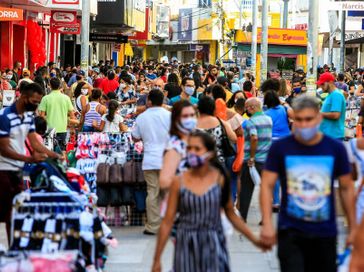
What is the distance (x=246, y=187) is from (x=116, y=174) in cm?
162

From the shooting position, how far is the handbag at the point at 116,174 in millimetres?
13500

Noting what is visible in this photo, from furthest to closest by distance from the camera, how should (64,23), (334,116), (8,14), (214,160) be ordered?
(64,23), (8,14), (334,116), (214,160)

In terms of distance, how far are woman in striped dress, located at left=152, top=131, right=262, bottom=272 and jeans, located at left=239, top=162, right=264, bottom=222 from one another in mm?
5759

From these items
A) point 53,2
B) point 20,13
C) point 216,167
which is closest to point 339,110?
point 216,167

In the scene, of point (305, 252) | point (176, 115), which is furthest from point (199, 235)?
point (176, 115)

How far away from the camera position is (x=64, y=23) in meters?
36.1

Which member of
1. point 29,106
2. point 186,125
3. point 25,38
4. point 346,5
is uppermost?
point 346,5

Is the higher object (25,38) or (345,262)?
(25,38)

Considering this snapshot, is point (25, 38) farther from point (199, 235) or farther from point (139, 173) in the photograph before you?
point (199, 235)

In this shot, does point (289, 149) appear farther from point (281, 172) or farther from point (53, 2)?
point (53, 2)

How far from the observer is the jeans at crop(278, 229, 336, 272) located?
765 centimetres

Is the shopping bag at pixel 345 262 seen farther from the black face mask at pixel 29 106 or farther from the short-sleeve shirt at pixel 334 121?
the short-sleeve shirt at pixel 334 121

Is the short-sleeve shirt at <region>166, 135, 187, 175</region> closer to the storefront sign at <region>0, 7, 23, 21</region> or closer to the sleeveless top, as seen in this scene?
the sleeveless top

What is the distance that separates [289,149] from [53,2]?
93.7ft
